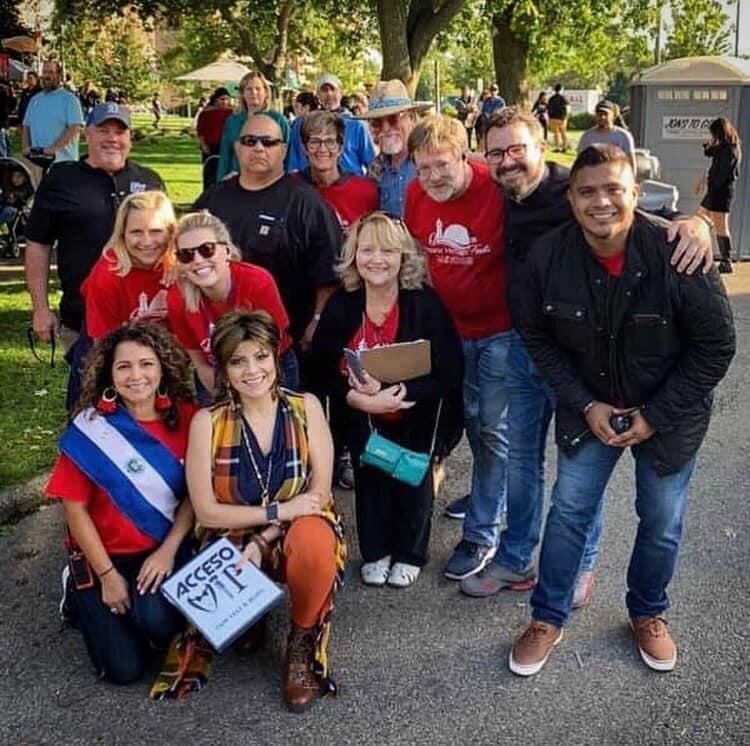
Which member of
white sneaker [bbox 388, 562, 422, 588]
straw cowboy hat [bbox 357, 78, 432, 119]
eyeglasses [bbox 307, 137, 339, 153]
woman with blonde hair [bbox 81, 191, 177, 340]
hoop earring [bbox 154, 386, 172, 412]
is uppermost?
straw cowboy hat [bbox 357, 78, 432, 119]

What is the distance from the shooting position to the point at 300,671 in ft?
11.0

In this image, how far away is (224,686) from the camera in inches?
135

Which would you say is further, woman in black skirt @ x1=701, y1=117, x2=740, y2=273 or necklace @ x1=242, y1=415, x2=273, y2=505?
woman in black skirt @ x1=701, y1=117, x2=740, y2=273

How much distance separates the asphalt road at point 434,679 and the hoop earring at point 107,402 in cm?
94

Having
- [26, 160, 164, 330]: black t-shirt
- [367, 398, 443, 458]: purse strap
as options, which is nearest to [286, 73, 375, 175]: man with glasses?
[26, 160, 164, 330]: black t-shirt

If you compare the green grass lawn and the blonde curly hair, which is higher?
the blonde curly hair

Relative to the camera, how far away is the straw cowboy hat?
5.30 meters

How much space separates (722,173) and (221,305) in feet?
25.3

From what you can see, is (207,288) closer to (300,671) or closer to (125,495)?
(125,495)

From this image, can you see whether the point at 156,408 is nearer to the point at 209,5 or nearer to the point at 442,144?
the point at 442,144

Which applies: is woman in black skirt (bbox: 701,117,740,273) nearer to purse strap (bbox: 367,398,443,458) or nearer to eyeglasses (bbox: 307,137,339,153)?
eyeglasses (bbox: 307,137,339,153)

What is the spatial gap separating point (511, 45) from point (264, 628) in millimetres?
19986

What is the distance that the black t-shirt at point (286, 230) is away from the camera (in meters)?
4.46

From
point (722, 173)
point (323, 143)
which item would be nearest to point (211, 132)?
point (722, 173)
